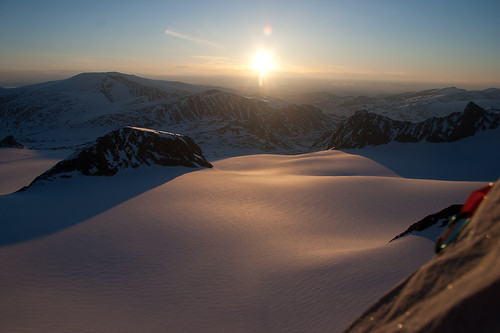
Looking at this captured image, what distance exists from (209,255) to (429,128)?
5627cm

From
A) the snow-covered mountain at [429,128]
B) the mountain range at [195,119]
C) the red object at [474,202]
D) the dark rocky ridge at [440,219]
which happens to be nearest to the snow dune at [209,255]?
the dark rocky ridge at [440,219]

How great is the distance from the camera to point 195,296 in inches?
276

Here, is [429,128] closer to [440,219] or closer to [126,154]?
[440,219]

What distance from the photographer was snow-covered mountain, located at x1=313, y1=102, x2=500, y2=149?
46.8 m

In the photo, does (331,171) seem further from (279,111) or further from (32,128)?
(32,128)

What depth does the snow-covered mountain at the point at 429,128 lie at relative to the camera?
46781 mm

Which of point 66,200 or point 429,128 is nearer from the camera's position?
point 66,200

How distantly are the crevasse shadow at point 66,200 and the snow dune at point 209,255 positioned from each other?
11cm

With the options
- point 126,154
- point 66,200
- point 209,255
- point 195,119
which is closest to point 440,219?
point 209,255

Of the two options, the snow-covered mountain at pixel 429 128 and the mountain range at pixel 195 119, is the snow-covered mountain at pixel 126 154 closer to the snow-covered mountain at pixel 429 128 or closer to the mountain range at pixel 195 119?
the snow-covered mountain at pixel 429 128

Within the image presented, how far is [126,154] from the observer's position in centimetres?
2433

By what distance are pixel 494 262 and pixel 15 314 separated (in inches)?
384

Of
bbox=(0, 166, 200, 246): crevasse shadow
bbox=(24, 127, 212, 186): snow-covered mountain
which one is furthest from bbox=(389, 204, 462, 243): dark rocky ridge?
bbox=(24, 127, 212, 186): snow-covered mountain

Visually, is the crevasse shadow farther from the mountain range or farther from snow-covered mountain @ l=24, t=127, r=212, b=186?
the mountain range
